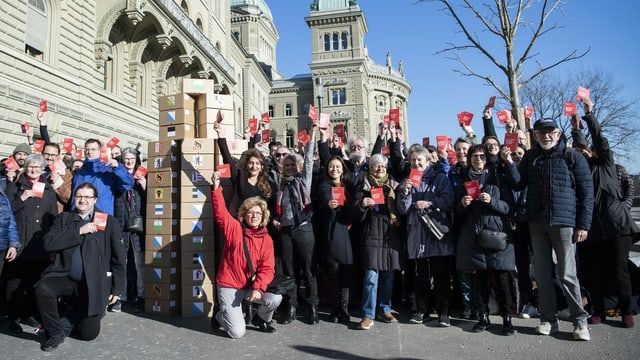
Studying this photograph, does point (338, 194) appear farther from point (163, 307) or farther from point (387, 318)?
point (163, 307)

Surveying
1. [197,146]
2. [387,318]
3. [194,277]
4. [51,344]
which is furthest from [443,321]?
[51,344]

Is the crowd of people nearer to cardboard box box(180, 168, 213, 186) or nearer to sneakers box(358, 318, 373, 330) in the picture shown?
sneakers box(358, 318, 373, 330)

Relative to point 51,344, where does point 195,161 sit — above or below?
above

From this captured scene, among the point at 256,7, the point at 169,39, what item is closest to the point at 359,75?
the point at 256,7

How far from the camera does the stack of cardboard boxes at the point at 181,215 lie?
533cm

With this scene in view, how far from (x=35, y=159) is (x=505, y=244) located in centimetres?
561

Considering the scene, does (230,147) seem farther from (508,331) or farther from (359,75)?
(359,75)

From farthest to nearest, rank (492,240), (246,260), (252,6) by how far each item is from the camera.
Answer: (252,6)
(246,260)
(492,240)

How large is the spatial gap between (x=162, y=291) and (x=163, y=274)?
0.73 ft

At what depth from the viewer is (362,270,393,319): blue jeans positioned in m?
4.87

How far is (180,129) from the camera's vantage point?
18.3ft

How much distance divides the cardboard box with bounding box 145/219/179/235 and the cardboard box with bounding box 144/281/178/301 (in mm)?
658

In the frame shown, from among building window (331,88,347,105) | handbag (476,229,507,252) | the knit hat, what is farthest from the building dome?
handbag (476,229,507,252)

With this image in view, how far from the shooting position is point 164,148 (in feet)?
18.2
